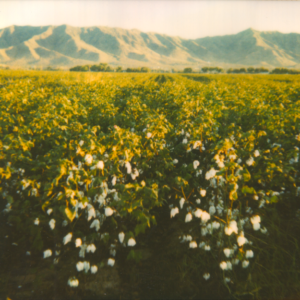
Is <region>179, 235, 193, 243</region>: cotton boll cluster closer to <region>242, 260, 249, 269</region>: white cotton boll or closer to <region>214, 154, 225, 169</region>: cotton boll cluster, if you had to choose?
<region>242, 260, 249, 269</region>: white cotton boll

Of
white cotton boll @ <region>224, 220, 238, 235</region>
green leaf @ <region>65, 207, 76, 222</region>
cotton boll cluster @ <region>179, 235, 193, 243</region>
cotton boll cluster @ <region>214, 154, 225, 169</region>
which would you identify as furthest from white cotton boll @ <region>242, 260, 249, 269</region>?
green leaf @ <region>65, 207, 76, 222</region>

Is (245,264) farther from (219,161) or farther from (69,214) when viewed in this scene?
(69,214)

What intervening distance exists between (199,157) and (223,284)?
1.84m

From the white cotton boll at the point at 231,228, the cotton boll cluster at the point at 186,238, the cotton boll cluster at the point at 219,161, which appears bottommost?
the cotton boll cluster at the point at 186,238

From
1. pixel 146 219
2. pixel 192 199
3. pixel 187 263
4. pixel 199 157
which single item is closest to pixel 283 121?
pixel 199 157

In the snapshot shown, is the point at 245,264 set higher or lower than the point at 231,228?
lower

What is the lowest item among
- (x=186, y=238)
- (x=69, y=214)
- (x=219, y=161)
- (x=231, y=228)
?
(x=186, y=238)

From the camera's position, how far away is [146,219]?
2.07m

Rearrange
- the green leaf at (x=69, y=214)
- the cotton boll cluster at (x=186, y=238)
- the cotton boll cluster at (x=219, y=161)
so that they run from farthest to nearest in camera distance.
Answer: the cotton boll cluster at (x=186, y=238), the cotton boll cluster at (x=219, y=161), the green leaf at (x=69, y=214)

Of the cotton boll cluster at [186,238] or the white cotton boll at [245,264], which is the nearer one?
the white cotton boll at [245,264]

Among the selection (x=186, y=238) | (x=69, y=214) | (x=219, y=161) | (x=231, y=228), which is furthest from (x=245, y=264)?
(x=69, y=214)

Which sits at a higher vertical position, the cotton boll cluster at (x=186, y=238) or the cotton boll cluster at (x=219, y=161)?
the cotton boll cluster at (x=219, y=161)

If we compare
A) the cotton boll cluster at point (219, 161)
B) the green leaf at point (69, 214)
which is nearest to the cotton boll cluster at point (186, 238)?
the cotton boll cluster at point (219, 161)

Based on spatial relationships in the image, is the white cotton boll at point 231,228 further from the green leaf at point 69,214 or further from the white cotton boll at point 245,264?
the green leaf at point 69,214
